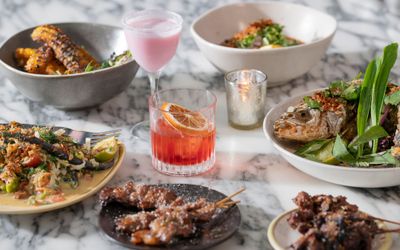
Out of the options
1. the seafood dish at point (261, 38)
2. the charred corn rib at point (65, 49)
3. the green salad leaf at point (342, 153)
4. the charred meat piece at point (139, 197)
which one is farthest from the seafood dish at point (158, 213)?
the seafood dish at point (261, 38)

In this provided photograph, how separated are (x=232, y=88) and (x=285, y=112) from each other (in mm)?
221

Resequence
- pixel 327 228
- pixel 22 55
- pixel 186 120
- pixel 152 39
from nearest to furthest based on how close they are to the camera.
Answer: pixel 327 228 < pixel 186 120 < pixel 152 39 < pixel 22 55

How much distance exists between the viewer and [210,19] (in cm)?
312

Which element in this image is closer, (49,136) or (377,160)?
(377,160)

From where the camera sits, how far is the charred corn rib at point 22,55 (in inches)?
111

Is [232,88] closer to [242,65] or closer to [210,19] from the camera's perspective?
[242,65]

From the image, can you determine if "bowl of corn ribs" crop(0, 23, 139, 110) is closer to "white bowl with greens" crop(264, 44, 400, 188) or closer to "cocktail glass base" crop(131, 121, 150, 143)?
"cocktail glass base" crop(131, 121, 150, 143)

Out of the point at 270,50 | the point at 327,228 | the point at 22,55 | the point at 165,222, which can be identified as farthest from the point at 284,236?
the point at 22,55

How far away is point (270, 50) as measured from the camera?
271cm

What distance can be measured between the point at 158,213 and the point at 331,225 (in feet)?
1.48

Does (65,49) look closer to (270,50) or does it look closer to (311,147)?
(270,50)

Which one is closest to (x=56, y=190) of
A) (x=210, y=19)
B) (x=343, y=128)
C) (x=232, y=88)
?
(x=232, y=88)

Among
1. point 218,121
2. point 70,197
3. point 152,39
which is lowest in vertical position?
point 218,121

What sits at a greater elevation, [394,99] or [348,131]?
[394,99]
